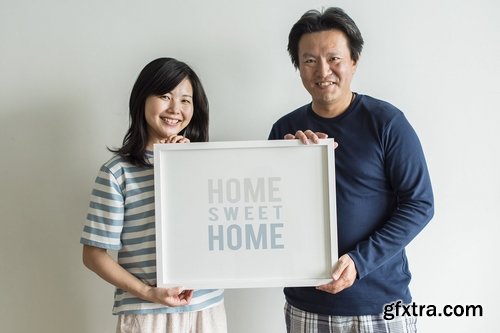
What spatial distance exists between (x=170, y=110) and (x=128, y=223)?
269 millimetres

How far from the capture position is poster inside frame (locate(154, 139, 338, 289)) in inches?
40.7

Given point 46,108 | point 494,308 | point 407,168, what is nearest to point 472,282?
point 494,308

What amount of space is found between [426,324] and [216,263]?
71 centimetres

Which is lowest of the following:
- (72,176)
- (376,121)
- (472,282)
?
(472,282)

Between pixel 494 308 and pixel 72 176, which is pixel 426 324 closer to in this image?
pixel 494 308

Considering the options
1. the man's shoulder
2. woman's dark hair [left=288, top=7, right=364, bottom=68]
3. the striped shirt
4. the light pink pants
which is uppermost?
woman's dark hair [left=288, top=7, right=364, bottom=68]

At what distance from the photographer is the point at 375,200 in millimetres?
1088

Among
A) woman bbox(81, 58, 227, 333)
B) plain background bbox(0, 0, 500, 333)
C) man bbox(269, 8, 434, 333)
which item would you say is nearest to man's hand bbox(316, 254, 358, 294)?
man bbox(269, 8, 434, 333)

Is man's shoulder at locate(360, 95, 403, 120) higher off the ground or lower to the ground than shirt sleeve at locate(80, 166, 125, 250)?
higher

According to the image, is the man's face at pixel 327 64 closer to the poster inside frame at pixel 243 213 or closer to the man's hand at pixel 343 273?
the poster inside frame at pixel 243 213

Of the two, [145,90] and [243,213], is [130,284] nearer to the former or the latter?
[243,213]

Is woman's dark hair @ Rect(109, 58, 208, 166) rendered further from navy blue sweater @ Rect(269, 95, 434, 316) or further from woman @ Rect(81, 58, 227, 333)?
navy blue sweater @ Rect(269, 95, 434, 316)

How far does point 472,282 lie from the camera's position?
1.37m

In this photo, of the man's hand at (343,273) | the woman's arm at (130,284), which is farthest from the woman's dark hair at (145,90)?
the man's hand at (343,273)
